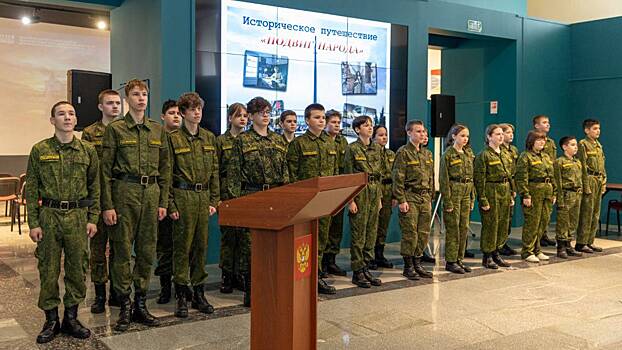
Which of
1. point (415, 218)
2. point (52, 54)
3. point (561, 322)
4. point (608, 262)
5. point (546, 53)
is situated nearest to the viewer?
point (561, 322)

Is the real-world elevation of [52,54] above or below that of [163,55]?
above

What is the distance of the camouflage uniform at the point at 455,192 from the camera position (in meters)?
5.89

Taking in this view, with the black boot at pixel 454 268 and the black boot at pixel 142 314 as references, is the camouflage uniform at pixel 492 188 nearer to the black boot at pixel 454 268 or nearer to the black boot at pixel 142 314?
the black boot at pixel 454 268

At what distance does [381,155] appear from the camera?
6.13 meters

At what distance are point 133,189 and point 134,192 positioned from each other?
21 mm

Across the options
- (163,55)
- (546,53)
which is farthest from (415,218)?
(546,53)

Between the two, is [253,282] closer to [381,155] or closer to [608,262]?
[381,155]

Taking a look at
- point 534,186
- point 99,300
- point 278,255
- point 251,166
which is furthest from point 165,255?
point 534,186

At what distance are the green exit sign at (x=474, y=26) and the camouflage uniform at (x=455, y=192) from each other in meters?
3.43

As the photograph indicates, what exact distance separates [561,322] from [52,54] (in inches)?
420

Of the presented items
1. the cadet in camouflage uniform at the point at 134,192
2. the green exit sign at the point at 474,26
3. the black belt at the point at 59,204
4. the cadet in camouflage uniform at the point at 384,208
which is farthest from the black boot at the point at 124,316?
the green exit sign at the point at 474,26

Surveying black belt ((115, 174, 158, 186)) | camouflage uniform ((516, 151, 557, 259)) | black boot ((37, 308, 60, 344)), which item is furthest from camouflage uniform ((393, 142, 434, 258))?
black boot ((37, 308, 60, 344))

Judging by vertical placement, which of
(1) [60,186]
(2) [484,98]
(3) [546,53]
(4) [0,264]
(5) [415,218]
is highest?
(3) [546,53]

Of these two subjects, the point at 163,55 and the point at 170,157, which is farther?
the point at 163,55
